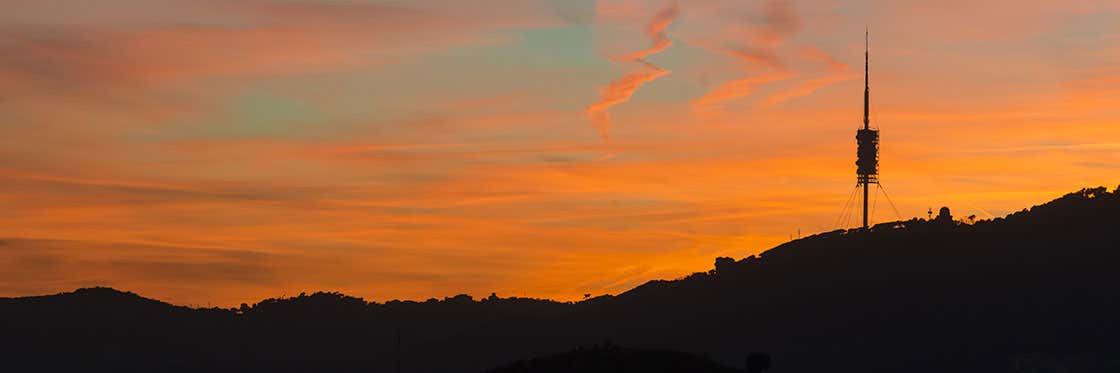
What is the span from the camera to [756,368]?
92938 mm

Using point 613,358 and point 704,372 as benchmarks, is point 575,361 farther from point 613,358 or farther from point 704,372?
point 704,372

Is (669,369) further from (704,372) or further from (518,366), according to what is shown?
(518,366)

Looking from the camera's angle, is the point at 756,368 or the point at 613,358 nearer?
the point at 756,368

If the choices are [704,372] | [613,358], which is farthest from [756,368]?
[613,358]

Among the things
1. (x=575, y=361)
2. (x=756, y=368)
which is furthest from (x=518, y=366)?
(x=756, y=368)

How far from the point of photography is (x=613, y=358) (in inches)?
4894

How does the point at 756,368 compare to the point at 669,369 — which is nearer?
the point at 756,368

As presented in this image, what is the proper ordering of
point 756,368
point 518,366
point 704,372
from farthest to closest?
point 518,366, point 704,372, point 756,368

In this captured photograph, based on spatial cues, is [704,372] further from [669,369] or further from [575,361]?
[575,361]

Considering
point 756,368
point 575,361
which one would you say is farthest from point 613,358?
point 756,368

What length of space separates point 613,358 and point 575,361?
2971mm

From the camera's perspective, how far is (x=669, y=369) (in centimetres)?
11962

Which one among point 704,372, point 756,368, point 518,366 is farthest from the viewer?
point 518,366

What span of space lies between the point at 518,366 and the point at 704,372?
15695 mm
